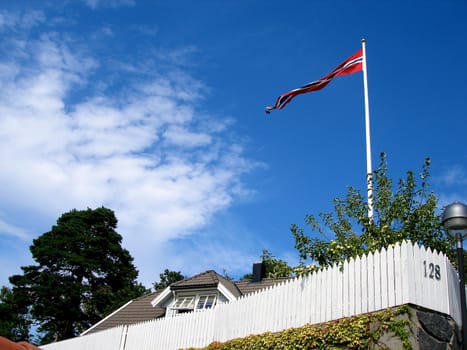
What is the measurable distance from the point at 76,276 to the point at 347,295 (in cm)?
3478

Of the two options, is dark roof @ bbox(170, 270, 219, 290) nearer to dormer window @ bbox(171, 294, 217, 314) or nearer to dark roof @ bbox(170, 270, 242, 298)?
dark roof @ bbox(170, 270, 242, 298)

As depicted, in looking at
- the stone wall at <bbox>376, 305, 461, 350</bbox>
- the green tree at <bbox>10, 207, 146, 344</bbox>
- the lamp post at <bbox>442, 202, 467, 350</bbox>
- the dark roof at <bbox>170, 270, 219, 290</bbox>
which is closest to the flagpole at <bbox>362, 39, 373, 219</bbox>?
the stone wall at <bbox>376, 305, 461, 350</bbox>

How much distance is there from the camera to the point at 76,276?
Answer: 40.3 meters

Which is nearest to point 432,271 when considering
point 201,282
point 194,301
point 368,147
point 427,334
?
point 427,334

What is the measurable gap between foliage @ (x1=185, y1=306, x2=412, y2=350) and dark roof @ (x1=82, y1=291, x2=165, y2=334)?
13171 mm

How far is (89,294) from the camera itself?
39.8 metres

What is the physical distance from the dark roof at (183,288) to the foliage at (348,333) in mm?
10060

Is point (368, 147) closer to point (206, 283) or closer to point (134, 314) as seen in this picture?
point (206, 283)

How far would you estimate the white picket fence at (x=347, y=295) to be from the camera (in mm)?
8102

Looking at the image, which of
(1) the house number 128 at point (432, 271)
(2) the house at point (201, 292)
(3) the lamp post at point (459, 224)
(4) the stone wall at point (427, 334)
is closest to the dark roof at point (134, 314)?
(2) the house at point (201, 292)

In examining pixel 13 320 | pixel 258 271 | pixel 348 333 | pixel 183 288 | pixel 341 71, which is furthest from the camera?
pixel 13 320

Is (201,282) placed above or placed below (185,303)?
above

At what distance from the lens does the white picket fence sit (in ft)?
26.6

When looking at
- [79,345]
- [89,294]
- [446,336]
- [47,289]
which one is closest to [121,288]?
[89,294]
